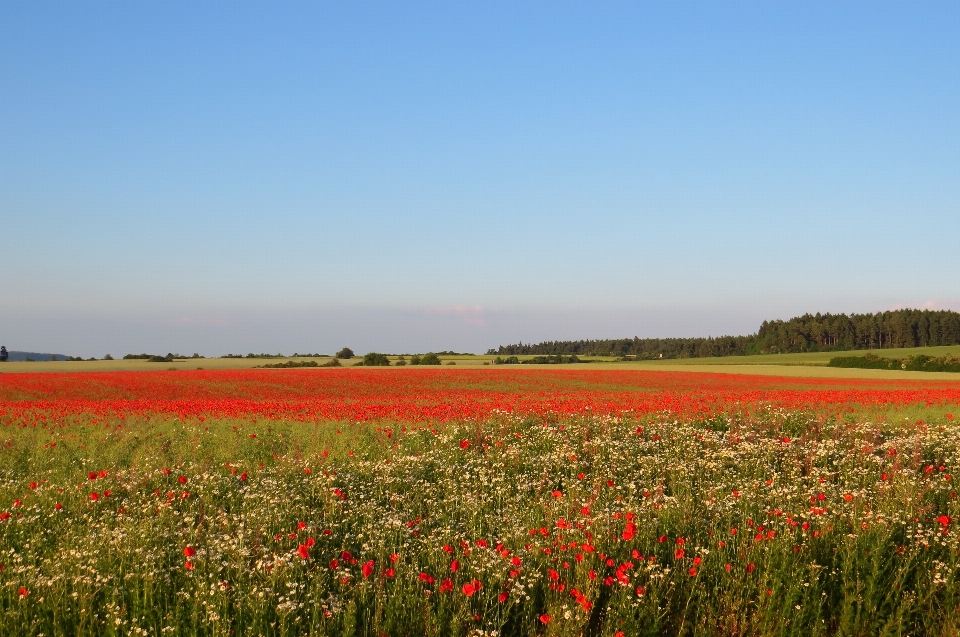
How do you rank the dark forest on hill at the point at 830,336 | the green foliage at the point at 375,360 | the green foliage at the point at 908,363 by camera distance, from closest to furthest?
the green foliage at the point at 908,363 < the green foliage at the point at 375,360 < the dark forest on hill at the point at 830,336

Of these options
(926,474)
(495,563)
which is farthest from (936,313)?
(495,563)

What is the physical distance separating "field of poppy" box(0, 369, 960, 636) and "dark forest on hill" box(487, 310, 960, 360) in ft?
365

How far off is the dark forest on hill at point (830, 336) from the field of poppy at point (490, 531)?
365ft

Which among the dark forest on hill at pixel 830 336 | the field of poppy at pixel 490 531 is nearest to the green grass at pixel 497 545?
the field of poppy at pixel 490 531

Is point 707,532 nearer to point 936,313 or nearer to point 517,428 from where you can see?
point 517,428

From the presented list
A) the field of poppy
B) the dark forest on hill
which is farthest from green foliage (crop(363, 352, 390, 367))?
the field of poppy

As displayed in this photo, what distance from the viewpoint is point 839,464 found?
11.4m

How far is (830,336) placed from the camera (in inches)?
5103

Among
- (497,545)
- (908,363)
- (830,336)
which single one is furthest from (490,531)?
(830,336)

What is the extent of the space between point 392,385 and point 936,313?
130 metres

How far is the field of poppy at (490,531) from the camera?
19.0 ft

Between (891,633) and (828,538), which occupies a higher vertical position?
(828,538)

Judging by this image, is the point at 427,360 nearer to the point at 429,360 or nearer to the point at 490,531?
the point at 429,360

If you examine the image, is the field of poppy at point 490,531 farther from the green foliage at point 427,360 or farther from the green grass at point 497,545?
the green foliage at point 427,360
